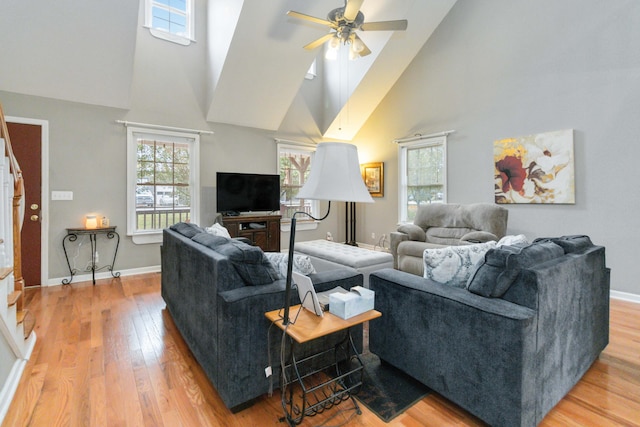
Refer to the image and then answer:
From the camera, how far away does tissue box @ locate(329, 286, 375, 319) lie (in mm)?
1498

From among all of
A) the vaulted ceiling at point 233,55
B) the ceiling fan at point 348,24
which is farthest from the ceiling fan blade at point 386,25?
the vaulted ceiling at point 233,55

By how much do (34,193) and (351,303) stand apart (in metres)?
4.39

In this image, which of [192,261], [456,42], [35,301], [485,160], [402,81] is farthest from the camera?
[402,81]

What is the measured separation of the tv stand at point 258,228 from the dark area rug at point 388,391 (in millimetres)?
3376

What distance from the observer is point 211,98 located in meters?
4.81

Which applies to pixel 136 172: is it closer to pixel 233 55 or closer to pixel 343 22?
pixel 233 55

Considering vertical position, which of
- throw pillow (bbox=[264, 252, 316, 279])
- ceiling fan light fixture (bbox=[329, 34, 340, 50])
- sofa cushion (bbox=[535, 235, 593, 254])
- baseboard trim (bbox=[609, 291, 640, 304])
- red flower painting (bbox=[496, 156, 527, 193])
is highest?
ceiling fan light fixture (bbox=[329, 34, 340, 50])

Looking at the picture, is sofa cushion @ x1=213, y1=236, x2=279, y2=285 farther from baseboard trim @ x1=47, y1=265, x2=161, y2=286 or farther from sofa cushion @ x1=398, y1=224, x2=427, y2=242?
baseboard trim @ x1=47, y1=265, x2=161, y2=286

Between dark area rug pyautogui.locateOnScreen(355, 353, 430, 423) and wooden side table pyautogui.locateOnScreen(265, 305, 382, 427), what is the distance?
82 millimetres

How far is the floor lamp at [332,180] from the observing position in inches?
57.8

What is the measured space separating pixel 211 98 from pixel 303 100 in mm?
1937

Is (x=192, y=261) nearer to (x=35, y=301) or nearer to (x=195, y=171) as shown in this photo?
(x=35, y=301)

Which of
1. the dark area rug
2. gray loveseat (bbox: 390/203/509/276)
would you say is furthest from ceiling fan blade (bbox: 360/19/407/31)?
the dark area rug

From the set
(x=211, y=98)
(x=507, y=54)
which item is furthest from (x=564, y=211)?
(x=211, y=98)
